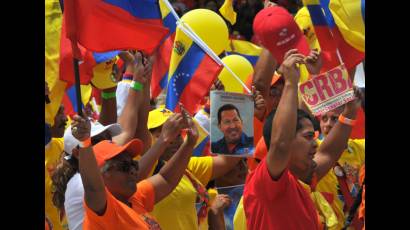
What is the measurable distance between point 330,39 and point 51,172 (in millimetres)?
2022

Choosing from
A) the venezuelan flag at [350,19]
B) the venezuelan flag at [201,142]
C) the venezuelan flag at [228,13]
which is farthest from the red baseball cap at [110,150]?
the venezuelan flag at [228,13]

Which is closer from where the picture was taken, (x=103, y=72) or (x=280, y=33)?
(x=280, y=33)

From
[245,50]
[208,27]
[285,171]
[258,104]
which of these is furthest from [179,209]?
[245,50]

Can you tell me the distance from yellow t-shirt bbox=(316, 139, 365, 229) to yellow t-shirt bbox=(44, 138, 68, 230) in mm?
1743

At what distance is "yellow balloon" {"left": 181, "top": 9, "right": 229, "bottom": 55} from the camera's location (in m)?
7.58

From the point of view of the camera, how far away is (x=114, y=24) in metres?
5.64

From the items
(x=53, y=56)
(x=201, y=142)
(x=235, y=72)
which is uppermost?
(x=53, y=56)

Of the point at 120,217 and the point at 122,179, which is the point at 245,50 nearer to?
the point at 122,179

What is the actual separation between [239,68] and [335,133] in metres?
2.25

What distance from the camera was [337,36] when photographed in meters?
6.72

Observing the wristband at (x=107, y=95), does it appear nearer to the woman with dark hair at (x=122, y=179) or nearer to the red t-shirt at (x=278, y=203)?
the woman with dark hair at (x=122, y=179)

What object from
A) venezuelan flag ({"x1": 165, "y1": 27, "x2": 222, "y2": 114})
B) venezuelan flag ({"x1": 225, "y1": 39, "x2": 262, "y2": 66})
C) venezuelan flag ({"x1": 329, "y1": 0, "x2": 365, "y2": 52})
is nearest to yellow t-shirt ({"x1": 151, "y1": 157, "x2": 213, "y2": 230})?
venezuelan flag ({"x1": 165, "y1": 27, "x2": 222, "y2": 114})
